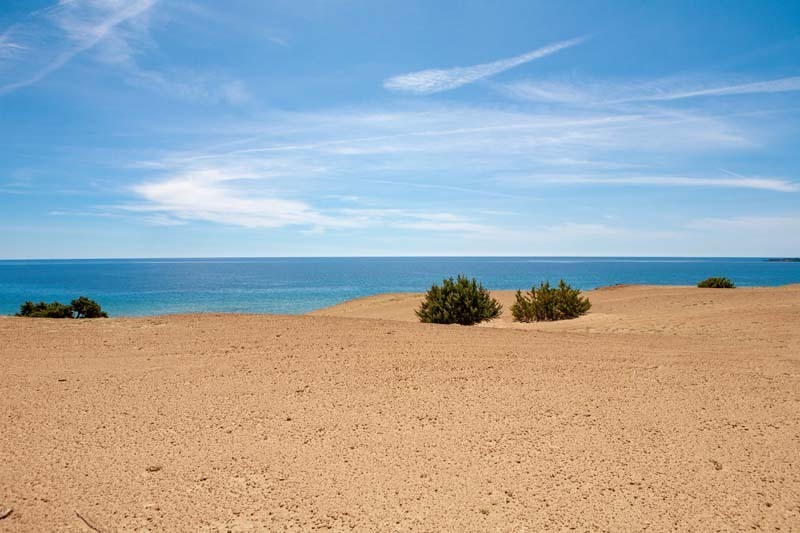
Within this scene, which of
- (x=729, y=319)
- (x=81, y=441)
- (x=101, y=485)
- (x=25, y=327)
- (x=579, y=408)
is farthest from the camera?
(x=729, y=319)

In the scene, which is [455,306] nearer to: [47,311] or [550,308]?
[550,308]

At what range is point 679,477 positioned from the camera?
14.3 feet

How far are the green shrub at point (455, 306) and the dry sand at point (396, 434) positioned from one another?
7.04 m

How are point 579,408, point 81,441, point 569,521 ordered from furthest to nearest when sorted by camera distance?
point 579,408, point 81,441, point 569,521

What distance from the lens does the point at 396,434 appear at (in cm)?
520

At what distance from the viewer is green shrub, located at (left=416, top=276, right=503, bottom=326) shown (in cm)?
1675

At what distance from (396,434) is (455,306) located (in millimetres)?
12028

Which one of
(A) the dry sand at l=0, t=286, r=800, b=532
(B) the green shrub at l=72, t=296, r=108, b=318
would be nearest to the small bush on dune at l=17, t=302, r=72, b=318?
(B) the green shrub at l=72, t=296, r=108, b=318

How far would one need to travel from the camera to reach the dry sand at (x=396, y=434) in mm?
3846

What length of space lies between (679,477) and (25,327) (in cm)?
1179

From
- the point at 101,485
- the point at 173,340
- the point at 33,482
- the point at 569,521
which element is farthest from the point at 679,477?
the point at 173,340

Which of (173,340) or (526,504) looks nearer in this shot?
(526,504)

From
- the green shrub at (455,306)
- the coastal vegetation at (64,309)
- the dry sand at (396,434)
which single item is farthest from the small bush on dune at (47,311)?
the green shrub at (455,306)

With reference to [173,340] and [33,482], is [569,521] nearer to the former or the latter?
[33,482]
